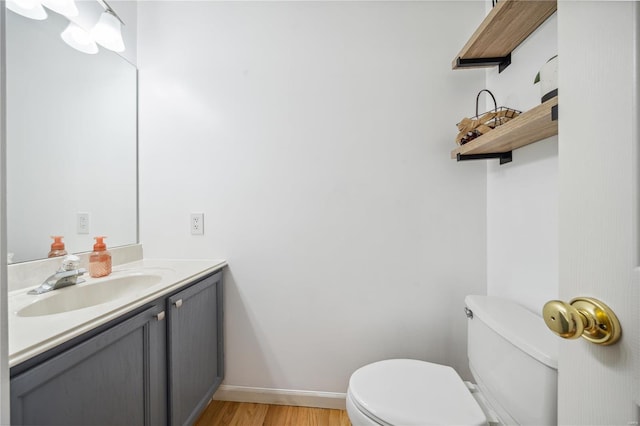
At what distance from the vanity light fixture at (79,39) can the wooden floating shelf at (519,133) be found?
1.78 m

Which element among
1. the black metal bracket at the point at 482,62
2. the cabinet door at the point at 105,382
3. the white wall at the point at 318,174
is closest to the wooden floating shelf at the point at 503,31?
the black metal bracket at the point at 482,62

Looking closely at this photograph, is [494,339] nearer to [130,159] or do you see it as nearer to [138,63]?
[130,159]

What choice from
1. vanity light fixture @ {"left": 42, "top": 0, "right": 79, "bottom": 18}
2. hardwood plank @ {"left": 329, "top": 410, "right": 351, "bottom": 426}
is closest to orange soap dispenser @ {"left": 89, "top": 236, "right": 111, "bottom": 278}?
vanity light fixture @ {"left": 42, "top": 0, "right": 79, "bottom": 18}

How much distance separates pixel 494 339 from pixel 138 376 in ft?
3.87

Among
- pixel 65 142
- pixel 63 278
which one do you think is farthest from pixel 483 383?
pixel 65 142

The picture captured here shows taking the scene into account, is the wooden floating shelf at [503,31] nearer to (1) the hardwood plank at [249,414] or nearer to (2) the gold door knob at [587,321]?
(2) the gold door knob at [587,321]

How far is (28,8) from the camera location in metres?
1.06

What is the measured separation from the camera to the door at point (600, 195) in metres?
0.32

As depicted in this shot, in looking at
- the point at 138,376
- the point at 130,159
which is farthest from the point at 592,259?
the point at 130,159

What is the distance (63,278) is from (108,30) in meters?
1.12

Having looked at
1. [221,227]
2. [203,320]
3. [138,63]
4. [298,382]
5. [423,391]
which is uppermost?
[138,63]

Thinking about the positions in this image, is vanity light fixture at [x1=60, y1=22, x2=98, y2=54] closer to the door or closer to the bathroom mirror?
the bathroom mirror

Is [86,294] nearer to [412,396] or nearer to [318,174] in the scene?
[318,174]

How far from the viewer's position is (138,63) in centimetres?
→ 156
